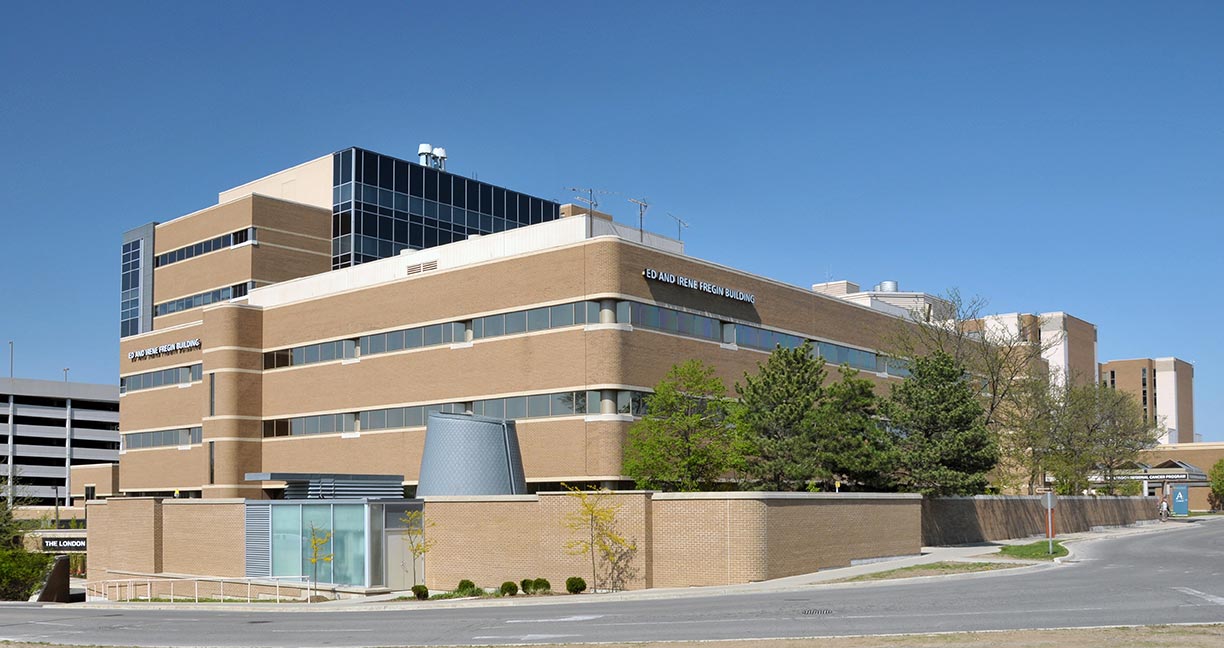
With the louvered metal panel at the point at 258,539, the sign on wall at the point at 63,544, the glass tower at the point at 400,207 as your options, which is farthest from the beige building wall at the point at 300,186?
the louvered metal panel at the point at 258,539

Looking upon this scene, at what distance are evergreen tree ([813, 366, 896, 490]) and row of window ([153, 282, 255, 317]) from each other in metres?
42.5

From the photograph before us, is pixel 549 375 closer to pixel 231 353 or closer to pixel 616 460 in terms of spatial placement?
pixel 616 460

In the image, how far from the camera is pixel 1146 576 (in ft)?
111

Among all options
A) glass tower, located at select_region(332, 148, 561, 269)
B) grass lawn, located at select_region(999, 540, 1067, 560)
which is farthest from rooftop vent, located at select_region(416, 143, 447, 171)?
grass lawn, located at select_region(999, 540, 1067, 560)

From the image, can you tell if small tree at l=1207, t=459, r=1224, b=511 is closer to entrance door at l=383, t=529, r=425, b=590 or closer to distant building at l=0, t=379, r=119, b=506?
entrance door at l=383, t=529, r=425, b=590

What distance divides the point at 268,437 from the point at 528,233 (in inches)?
851

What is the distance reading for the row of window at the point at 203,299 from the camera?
75.1 m

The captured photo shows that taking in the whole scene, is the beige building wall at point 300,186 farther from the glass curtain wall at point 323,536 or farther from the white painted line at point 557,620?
the white painted line at point 557,620

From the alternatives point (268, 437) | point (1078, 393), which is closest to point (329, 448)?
point (268, 437)

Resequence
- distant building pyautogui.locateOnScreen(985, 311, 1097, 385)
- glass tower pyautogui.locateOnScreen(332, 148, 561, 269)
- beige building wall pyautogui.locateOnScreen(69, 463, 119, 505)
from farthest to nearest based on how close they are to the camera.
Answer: distant building pyautogui.locateOnScreen(985, 311, 1097, 385)
beige building wall pyautogui.locateOnScreen(69, 463, 119, 505)
glass tower pyautogui.locateOnScreen(332, 148, 561, 269)

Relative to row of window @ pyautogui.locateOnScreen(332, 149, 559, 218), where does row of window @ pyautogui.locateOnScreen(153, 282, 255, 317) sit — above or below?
below

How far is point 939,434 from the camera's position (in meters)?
53.2

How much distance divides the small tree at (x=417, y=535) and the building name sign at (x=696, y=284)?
48.2 feet

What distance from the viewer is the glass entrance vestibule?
1692 inches
